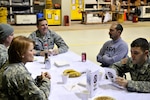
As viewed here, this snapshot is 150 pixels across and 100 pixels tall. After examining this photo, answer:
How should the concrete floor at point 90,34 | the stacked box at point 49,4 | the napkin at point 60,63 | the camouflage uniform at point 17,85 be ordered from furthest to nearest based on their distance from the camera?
the stacked box at point 49,4 → the concrete floor at point 90,34 → the napkin at point 60,63 → the camouflage uniform at point 17,85

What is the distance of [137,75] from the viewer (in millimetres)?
2496

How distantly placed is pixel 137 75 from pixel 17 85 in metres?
1.23

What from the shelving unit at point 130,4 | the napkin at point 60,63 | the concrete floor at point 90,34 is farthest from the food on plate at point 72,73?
the shelving unit at point 130,4

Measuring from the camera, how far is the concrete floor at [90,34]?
7328 millimetres

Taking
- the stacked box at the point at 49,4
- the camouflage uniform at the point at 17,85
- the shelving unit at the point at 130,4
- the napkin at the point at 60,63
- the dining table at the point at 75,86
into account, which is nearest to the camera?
the camouflage uniform at the point at 17,85

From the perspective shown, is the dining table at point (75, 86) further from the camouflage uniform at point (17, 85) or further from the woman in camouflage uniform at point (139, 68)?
the camouflage uniform at point (17, 85)

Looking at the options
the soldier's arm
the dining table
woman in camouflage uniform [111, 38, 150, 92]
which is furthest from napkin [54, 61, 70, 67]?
the soldier's arm

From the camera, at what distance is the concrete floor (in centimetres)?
733

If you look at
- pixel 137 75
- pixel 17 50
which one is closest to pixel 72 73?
pixel 137 75

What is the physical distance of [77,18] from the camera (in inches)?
494

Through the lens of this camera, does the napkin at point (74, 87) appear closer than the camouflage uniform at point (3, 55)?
Yes

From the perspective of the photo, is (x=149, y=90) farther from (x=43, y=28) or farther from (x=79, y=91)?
(x=43, y=28)

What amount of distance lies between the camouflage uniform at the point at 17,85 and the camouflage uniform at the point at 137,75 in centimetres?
87

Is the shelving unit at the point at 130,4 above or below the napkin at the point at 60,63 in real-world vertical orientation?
above
